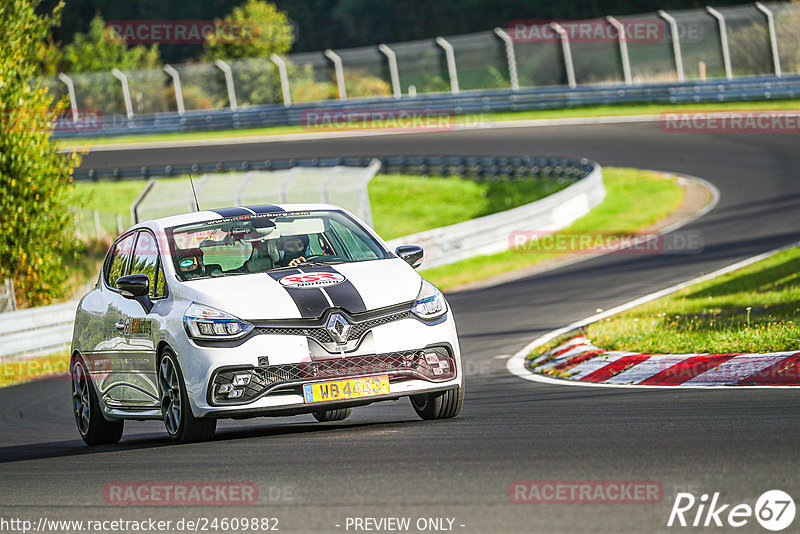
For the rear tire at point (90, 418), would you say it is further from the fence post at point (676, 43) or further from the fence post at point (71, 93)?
the fence post at point (71, 93)

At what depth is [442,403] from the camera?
27.8ft

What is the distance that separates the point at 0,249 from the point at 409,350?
14.9 meters

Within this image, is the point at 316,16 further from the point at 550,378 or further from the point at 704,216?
the point at 550,378

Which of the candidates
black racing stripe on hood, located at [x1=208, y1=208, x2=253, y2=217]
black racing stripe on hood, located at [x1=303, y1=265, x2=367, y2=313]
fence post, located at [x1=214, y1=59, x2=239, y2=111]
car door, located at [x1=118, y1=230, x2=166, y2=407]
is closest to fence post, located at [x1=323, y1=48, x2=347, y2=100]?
fence post, located at [x1=214, y1=59, x2=239, y2=111]

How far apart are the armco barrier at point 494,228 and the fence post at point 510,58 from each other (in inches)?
723

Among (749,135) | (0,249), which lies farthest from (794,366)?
(749,135)

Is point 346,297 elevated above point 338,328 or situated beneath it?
elevated above

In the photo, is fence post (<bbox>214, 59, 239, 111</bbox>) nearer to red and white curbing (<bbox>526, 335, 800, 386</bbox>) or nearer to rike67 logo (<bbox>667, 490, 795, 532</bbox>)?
red and white curbing (<bbox>526, 335, 800, 386</bbox>)

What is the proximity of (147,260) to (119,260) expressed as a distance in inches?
31.8

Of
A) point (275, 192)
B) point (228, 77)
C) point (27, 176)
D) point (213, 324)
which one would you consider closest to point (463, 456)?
point (213, 324)

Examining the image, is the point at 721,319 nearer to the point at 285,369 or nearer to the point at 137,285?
the point at 285,369

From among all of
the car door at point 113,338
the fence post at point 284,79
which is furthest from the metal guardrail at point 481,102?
the car door at point 113,338

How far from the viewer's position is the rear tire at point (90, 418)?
9539mm

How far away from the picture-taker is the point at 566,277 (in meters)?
19.6
